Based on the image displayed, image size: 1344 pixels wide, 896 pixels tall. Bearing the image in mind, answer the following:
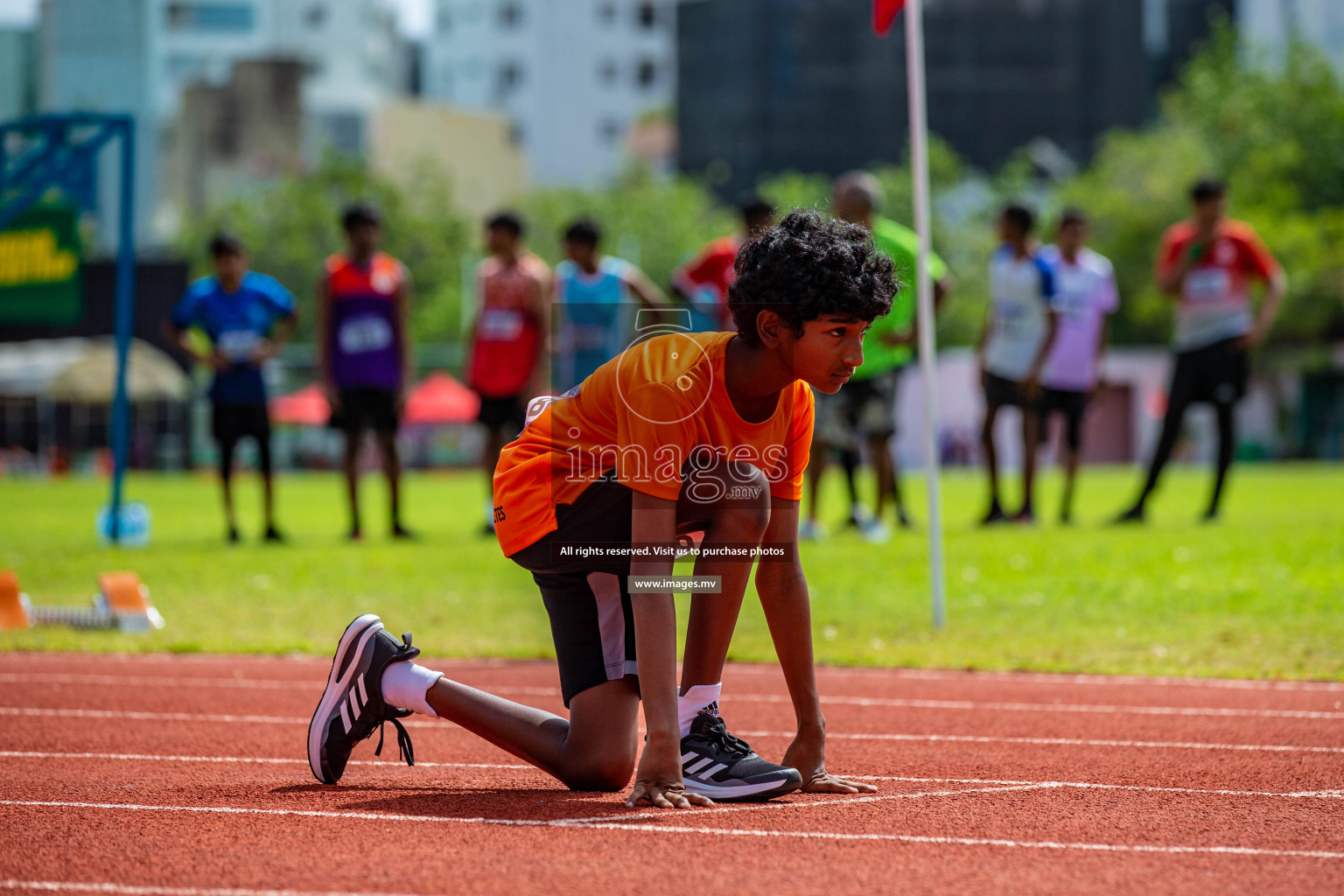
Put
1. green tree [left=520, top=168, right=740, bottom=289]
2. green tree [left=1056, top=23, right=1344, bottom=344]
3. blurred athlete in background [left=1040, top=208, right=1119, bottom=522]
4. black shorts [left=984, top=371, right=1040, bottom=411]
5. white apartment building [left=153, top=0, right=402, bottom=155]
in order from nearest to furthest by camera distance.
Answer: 1. black shorts [left=984, top=371, right=1040, bottom=411]
2. blurred athlete in background [left=1040, top=208, right=1119, bottom=522]
3. green tree [left=1056, top=23, right=1344, bottom=344]
4. green tree [left=520, top=168, right=740, bottom=289]
5. white apartment building [left=153, top=0, right=402, bottom=155]

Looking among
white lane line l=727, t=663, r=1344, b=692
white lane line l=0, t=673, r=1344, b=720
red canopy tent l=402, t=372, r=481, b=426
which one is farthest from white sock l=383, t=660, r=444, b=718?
red canopy tent l=402, t=372, r=481, b=426

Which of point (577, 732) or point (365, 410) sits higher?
point (365, 410)

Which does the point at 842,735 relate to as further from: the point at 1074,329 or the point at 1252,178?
the point at 1252,178

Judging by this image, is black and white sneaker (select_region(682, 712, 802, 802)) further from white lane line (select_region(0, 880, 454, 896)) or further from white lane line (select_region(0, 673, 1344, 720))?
white lane line (select_region(0, 673, 1344, 720))

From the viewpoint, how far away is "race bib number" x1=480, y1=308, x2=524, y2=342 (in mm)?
11117

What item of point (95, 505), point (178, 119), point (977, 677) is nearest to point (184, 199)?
point (178, 119)

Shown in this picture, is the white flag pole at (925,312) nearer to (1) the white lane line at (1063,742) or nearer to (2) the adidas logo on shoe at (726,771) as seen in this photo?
(1) the white lane line at (1063,742)

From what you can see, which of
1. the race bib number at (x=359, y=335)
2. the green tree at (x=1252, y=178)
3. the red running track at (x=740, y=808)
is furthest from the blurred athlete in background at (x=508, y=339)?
the green tree at (x=1252, y=178)

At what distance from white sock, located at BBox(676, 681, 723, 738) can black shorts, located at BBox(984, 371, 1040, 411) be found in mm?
7724

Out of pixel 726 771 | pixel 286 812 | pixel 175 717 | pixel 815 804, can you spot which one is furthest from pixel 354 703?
pixel 175 717

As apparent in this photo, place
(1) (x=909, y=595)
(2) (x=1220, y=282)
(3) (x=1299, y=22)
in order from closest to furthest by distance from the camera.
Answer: (1) (x=909, y=595)
(2) (x=1220, y=282)
(3) (x=1299, y=22)

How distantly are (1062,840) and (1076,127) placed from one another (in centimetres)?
7529

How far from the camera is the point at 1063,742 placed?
4.69 metres

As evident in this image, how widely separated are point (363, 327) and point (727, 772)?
7884 millimetres
